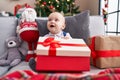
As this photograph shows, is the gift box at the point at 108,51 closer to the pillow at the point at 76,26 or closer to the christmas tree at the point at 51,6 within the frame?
the pillow at the point at 76,26

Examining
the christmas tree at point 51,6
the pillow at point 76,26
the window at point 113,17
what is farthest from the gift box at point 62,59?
the christmas tree at point 51,6

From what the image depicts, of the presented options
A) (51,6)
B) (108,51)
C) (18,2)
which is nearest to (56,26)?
(108,51)

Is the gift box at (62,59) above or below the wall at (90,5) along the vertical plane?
below

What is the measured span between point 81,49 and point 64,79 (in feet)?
2.11

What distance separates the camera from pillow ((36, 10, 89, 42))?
63.9 inches

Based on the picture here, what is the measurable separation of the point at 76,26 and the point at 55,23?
156mm

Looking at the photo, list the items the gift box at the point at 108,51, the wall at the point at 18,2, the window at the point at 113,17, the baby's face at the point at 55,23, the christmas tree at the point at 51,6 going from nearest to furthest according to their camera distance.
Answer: the gift box at the point at 108,51
the baby's face at the point at 55,23
the window at the point at 113,17
the christmas tree at the point at 51,6
the wall at the point at 18,2

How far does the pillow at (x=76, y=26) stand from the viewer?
5.32 feet

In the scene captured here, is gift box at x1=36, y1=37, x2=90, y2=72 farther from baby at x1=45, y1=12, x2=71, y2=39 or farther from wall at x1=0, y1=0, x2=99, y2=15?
wall at x1=0, y1=0, x2=99, y2=15

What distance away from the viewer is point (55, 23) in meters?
1.63

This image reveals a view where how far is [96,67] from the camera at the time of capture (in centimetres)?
147

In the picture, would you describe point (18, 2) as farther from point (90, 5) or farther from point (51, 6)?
point (90, 5)

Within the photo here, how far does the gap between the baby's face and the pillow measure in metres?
0.05

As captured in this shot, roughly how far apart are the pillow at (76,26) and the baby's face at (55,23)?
0.15 ft
